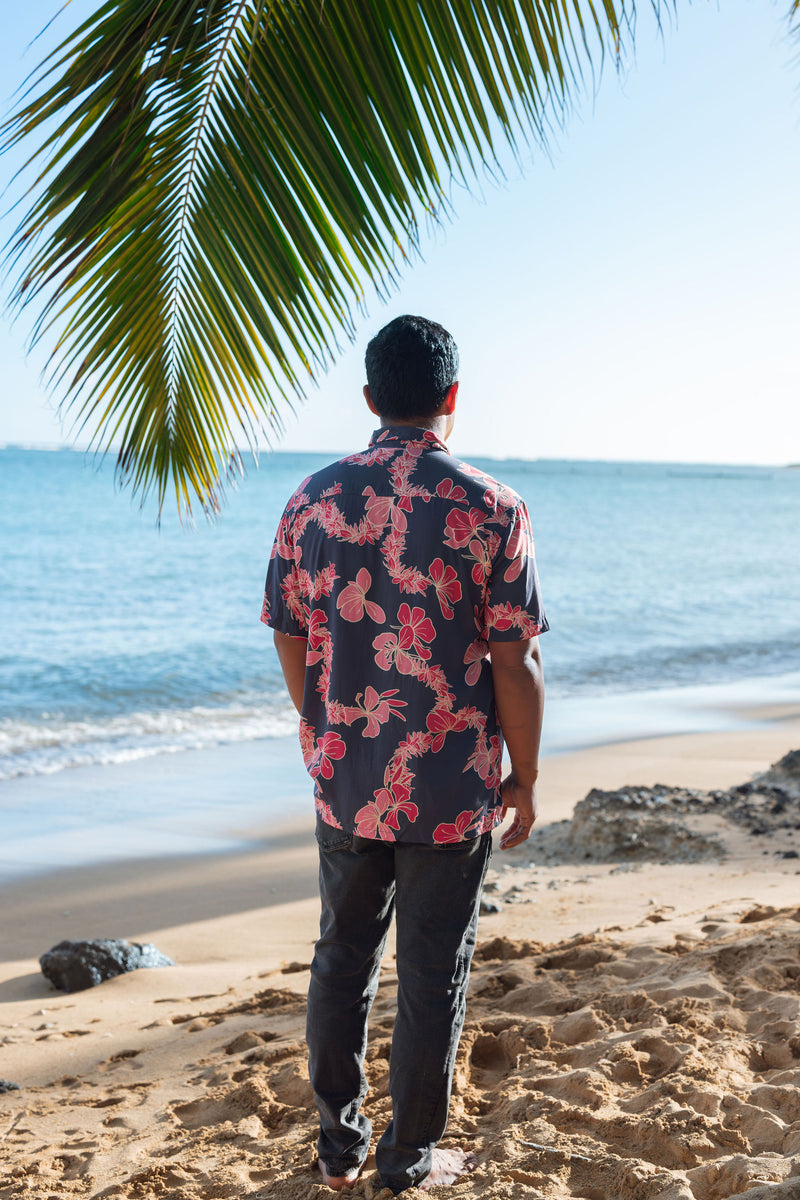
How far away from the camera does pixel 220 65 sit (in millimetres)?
2189

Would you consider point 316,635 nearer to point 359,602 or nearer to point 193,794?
point 359,602

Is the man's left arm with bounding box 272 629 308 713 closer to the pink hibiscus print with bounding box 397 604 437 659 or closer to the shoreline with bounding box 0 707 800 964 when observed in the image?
the pink hibiscus print with bounding box 397 604 437 659

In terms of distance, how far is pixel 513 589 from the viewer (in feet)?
6.28

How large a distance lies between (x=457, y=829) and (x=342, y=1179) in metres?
0.99

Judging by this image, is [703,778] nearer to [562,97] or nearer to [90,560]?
[562,97]

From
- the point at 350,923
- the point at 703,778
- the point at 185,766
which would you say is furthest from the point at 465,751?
the point at 185,766

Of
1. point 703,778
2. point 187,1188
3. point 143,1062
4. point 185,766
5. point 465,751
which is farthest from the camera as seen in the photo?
point 185,766

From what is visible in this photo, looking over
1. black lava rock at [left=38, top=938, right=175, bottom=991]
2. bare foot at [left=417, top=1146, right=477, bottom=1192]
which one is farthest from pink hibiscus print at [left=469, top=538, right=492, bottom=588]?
black lava rock at [left=38, top=938, right=175, bottom=991]

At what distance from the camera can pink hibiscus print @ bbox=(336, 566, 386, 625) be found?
1.96m

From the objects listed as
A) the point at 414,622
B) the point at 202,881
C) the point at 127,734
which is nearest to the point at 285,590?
the point at 414,622

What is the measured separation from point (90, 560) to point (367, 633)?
25752 mm

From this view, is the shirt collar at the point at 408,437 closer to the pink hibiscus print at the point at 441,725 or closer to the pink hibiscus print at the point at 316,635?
the pink hibiscus print at the point at 316,635

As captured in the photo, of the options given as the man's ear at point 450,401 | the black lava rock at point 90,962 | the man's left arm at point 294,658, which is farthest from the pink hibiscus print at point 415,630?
the black lava rock at point 90,962

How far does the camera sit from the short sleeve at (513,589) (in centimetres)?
191
